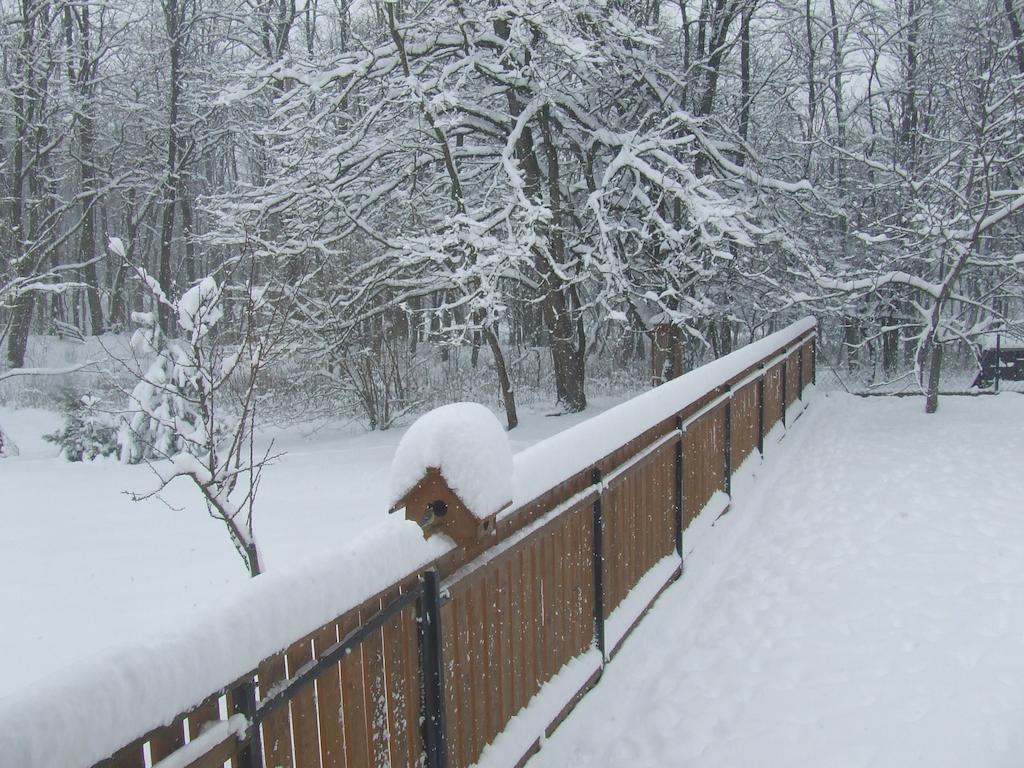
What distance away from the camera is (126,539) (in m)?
8.80

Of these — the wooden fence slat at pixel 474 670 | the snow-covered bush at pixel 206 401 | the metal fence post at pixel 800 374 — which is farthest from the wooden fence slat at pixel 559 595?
the metal fence post at pixel 800 374

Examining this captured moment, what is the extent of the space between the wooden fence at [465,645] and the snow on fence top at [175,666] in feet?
0.20

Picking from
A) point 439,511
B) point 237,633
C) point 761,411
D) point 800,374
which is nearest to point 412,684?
point 439,511

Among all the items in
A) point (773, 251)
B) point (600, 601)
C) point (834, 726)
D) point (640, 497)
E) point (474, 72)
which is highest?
point (474, 72)

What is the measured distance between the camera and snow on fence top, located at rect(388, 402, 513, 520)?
2.69 metres

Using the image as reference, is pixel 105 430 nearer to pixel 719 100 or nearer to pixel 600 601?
pixel 600 601

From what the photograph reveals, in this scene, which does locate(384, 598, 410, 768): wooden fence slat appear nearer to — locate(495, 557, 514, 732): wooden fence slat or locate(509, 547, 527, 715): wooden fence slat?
locate(495, 557, 514, 732): wooden fence slat

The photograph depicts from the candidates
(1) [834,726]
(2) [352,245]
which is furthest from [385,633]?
(2) [352,245]

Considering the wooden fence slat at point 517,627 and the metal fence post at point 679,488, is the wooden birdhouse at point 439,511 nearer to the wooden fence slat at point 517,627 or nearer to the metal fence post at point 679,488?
the wooden fence slat at point 517,627

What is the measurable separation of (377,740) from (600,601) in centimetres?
200

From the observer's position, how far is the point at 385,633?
96.9 inches

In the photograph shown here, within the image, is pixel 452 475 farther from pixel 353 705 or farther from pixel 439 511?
pixel 353 705

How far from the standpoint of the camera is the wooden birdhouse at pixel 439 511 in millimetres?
2732

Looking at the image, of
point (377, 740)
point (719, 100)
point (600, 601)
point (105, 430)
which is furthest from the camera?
point (719, 100)
